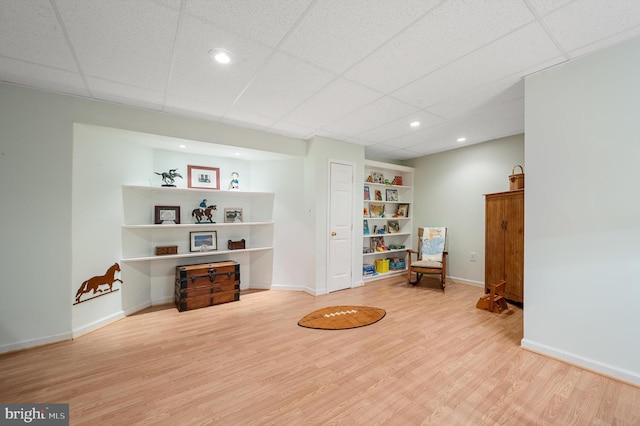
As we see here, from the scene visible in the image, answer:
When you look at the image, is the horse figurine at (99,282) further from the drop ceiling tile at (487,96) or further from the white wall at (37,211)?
the drop ceiling tile at (487,96)

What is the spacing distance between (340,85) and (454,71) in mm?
995

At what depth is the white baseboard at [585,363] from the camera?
1854 mm

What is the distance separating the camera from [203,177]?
13.2ft

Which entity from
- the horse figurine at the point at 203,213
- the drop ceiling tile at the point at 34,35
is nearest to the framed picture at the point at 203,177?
the horse figurine at the point at 203,213

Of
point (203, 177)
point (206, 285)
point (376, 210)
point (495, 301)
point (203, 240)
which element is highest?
point (203, 177)

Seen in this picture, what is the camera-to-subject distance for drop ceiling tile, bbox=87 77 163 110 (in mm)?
2391

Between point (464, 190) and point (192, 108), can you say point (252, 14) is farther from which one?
point (464, 190)

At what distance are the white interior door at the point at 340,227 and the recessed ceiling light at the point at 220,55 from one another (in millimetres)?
2424

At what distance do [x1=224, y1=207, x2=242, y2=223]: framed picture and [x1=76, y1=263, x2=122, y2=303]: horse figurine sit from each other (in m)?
1.58

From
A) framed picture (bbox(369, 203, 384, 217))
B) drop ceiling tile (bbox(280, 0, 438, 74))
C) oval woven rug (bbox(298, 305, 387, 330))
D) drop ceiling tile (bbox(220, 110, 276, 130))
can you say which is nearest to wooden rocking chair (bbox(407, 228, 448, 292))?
framed picture (bbox(369, 203, 384, 217))

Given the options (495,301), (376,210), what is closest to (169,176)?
(376,210)

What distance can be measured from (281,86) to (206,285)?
2.81m

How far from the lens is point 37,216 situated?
2.43m

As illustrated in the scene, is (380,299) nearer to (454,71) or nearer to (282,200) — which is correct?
(282,200)
